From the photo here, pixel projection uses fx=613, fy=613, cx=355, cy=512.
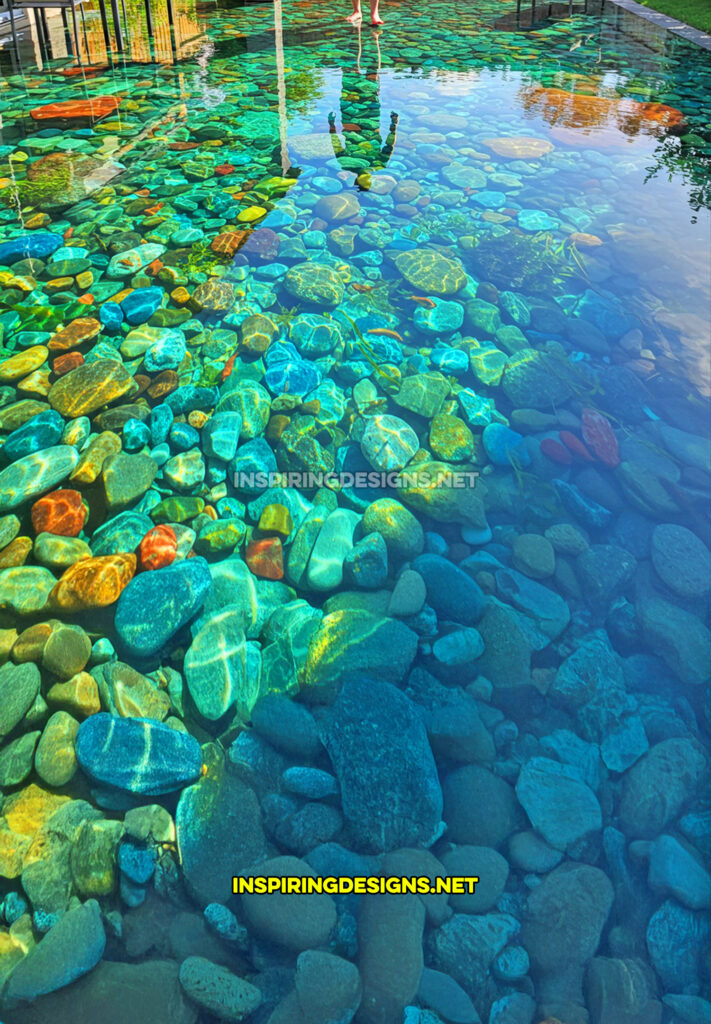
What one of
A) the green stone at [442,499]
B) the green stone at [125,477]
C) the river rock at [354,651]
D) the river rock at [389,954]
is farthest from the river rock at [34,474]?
the river rock at [389,954]

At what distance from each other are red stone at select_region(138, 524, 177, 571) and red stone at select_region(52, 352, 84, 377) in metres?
1.16

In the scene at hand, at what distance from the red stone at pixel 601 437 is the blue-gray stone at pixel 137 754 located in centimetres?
189

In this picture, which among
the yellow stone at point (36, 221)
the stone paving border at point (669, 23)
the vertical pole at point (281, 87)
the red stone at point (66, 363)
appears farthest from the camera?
the stone paving border at point (669, 23)

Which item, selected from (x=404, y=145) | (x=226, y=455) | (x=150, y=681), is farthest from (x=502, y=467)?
(x=404, y=145)

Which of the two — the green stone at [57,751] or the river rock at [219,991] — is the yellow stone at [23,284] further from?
the river rock at [219,991]

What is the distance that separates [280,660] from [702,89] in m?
7.86

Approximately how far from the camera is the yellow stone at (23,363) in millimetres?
2826

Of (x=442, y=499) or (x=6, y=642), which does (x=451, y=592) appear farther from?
(x=6, y=642)

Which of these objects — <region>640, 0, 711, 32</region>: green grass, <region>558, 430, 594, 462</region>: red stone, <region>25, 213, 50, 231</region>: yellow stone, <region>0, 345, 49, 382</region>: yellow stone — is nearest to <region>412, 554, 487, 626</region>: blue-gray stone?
<region>558, 430, 594, 462</region>: red stone

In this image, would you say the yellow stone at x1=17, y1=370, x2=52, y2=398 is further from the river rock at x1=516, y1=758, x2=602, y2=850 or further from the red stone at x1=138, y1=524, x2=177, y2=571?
the river rock at x1=516, y1=758, x2=602, y2=850

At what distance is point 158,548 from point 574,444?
1.72m

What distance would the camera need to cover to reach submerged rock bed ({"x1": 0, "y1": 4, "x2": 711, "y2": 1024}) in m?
1.34

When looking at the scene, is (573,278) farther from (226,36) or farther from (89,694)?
(226,36)

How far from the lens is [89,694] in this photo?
5.65 ft
